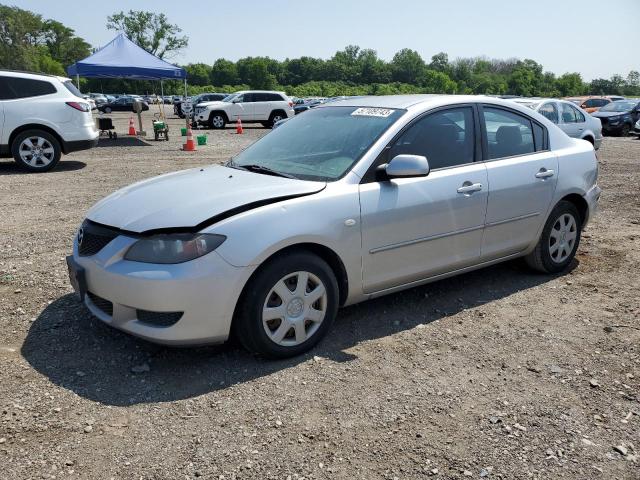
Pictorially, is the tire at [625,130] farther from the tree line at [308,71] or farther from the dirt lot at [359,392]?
the tree line at [308,71]

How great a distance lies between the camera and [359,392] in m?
3.22

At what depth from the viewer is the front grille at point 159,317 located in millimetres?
3209

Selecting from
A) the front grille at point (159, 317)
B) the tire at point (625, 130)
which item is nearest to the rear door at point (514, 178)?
the front grille at point (159, 317)

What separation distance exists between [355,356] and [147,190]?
1.76m

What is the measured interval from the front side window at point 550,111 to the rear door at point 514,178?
369 inches

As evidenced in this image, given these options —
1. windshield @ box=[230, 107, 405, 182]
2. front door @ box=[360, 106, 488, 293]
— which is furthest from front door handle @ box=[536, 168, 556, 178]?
windshield @ box=[230, 107, 405, 182]

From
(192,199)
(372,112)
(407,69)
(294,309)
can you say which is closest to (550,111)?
(372,112)

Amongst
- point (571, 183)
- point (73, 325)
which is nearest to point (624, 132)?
point (571, 183)

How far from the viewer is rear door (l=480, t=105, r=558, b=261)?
448 centimetres

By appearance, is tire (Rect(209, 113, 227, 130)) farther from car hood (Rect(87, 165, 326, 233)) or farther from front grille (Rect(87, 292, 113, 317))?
front grille (Rect(87, 292, 113, 317))

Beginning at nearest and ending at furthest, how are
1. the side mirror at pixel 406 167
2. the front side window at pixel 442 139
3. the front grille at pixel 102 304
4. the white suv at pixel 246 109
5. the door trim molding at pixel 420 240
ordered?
the front grille at pixel 102 304 < the side mirror at pixel 406 167 < the door trim molding at pixel 420 240 < the front side window at pixel 442 139 < the white suv at pixel 246 109

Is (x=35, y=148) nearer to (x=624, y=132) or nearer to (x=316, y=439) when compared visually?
(x=316, y=439)

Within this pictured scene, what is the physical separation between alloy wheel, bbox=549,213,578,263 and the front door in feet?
3.42

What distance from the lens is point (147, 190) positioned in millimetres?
3842
